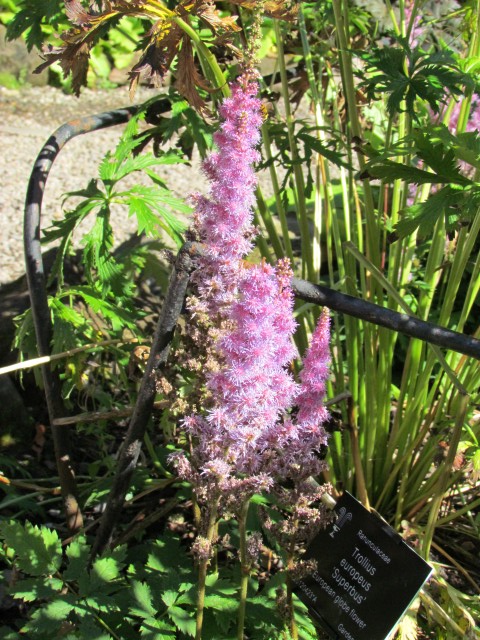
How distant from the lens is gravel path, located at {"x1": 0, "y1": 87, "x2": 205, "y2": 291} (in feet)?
12.7

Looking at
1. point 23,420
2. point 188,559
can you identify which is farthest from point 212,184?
point 23,420

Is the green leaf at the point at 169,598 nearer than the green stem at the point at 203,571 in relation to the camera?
No

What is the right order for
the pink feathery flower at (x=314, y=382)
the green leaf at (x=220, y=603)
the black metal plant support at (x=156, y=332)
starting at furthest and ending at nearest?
the green leaf at (x=220, y=603), the black metal plant support at (x=156, y=332), the pink feathery flower at (x=314, y=382)

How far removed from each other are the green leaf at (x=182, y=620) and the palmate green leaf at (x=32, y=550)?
0.24 m

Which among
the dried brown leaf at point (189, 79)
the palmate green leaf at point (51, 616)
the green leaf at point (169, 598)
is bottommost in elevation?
the palmate green leaf at point (51, 616)

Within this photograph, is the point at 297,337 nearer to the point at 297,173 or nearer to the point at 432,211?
the point at 297,173

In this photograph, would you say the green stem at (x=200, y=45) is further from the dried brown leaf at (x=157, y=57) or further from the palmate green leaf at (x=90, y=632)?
the palmate green leaf at (x=90, y=632)

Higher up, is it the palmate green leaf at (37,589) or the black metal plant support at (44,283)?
the black metal plant support at (44,283)

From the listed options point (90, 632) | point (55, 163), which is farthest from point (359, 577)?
point (55, 163)

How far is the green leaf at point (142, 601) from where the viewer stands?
1.25 meters

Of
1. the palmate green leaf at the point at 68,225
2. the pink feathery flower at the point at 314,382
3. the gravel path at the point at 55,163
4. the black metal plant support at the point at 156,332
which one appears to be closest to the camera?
the pink feathery flower at the point at 314,382

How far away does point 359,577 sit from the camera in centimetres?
131

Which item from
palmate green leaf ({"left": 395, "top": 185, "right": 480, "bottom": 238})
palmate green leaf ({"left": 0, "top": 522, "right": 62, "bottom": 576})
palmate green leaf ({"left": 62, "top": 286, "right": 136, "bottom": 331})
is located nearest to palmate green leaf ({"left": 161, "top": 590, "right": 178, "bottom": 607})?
palmate green leaf ({"left": 0, "top": 522, "right": 62, "bottom": 576})

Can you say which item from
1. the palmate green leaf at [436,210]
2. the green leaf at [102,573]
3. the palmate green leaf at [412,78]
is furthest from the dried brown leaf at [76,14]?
the green leaf at [102,573]
